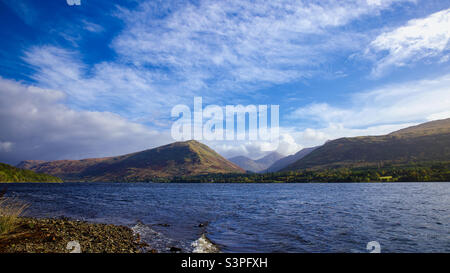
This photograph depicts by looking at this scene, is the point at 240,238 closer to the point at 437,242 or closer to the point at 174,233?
the point at 174,233

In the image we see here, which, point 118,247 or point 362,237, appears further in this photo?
point 362,237

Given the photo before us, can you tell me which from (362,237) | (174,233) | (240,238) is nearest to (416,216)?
(362,237)

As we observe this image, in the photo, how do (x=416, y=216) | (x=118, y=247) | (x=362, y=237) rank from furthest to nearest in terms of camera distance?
1. (x=416, y=216)
2. (x=362, y=237)
3. (x=118, y=247)

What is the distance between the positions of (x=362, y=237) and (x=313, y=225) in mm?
6496

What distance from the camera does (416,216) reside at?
3403cm

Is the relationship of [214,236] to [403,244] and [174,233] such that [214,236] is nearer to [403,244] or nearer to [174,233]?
[174,233]

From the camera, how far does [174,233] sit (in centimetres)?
2534

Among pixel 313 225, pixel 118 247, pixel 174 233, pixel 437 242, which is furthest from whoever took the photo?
pixel 313 225
